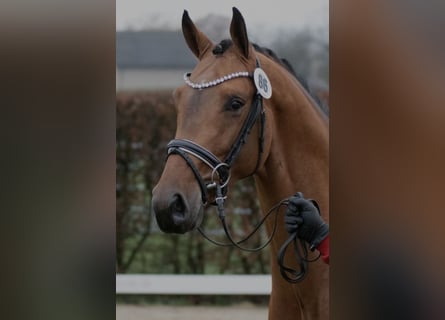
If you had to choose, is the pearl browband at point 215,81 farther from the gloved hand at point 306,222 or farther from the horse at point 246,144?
the gloved hand at point 306,222

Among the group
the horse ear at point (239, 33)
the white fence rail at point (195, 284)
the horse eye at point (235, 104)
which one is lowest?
the white fence rail at point (195, 284)

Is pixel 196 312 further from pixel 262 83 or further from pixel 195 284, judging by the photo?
pixel 262 83

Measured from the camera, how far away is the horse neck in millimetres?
2021

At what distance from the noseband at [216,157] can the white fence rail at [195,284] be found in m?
1.12

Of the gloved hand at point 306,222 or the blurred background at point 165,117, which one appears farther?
the blurred background at point 165,117

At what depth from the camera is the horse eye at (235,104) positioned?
1.89m

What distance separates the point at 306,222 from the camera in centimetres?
174

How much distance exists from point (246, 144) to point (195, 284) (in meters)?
1.43

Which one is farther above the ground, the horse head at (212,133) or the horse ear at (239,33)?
the horse ear at (239,33)

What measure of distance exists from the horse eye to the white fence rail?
4.11 feet

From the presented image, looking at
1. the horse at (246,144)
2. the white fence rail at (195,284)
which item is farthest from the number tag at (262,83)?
the white fence rail at (195,284)
